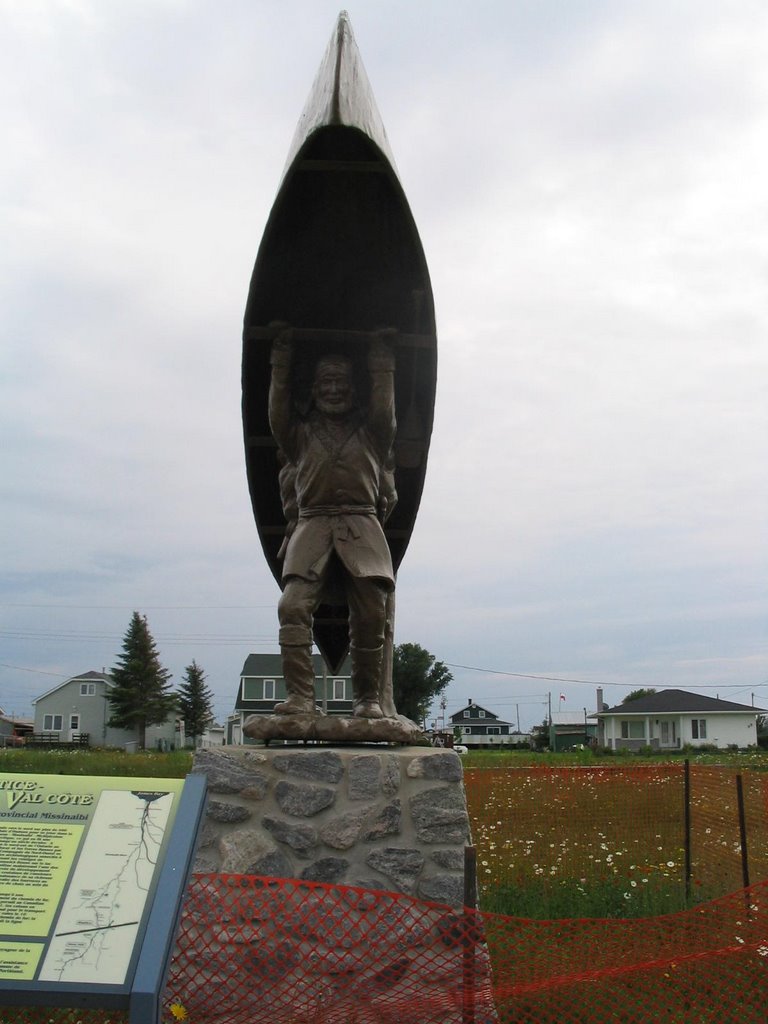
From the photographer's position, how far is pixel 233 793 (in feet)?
13.3

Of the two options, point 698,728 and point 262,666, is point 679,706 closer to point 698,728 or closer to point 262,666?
point 698,728

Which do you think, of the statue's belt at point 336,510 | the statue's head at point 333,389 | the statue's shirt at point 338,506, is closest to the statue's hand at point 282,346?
the statue's head at point 333,389

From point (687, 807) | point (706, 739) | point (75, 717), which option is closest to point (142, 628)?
point (75, 717)

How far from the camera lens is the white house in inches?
1919

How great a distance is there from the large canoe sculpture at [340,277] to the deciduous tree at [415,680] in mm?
43021

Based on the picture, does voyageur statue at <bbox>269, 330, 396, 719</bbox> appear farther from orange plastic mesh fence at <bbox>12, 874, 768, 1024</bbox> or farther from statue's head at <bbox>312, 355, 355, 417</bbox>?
orange plastic mesh fence at <bbox>12, 874, 768, 1024</bbox>

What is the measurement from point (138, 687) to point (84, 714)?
5.98m

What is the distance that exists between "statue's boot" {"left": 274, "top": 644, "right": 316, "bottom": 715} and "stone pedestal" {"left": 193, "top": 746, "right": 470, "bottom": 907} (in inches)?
12.4

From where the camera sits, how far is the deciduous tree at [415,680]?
48188mm

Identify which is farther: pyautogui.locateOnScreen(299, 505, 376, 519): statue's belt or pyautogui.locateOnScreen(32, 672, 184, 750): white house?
pyautogui.locateOnScreen(32, 672, 184, 750): white house

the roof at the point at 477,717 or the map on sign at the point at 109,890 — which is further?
the roof at the point at 477,717

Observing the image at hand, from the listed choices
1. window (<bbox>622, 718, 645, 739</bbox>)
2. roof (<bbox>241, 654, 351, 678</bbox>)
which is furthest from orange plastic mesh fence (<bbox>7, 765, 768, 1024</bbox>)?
window (<bbox>622, 718, 645, 739</bbox>)

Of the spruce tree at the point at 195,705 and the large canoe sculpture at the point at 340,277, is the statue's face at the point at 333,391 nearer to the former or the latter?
the large canoe sculpture at the point at 340,277

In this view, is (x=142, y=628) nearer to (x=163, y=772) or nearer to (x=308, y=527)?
(x=163, y=772)
